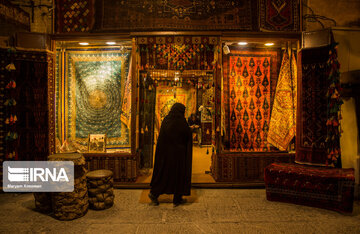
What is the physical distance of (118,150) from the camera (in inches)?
192

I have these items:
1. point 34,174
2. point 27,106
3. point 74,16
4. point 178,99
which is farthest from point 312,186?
point 178,99

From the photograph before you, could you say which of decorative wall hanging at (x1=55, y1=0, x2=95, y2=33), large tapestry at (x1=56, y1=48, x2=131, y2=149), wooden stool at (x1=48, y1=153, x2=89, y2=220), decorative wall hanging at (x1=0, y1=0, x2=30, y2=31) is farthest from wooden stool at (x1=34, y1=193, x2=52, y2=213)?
decorative wall hanging at (x1=0, y1=0, x2=30, y2=31)

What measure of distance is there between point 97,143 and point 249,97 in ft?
11.6

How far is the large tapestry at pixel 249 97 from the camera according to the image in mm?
4805

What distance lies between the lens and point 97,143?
479cm

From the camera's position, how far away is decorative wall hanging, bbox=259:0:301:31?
14.3 feet

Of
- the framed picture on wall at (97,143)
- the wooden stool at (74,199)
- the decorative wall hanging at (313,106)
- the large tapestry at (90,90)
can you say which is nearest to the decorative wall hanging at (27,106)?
the large tapestry at (90,90)

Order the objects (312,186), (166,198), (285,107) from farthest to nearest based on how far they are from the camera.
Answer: (285,107) → (166,198) → (312,186)

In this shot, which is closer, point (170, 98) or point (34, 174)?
point (34, 174)

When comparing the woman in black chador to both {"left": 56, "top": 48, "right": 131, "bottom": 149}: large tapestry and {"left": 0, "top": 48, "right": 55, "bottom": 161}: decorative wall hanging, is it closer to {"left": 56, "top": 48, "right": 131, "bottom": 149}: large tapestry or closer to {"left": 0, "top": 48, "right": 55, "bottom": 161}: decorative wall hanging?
{"left": 56, "top": 48, "right": 131, "bottom": 149}: large tapestry

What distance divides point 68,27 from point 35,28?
2.41 ft

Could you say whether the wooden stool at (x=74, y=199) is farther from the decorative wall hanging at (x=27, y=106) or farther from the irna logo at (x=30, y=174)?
the decorative wall hanging at (x=27, y=106)

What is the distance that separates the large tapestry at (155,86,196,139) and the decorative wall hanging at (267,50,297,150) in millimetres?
4770

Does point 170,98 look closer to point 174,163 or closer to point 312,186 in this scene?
point 174,163
